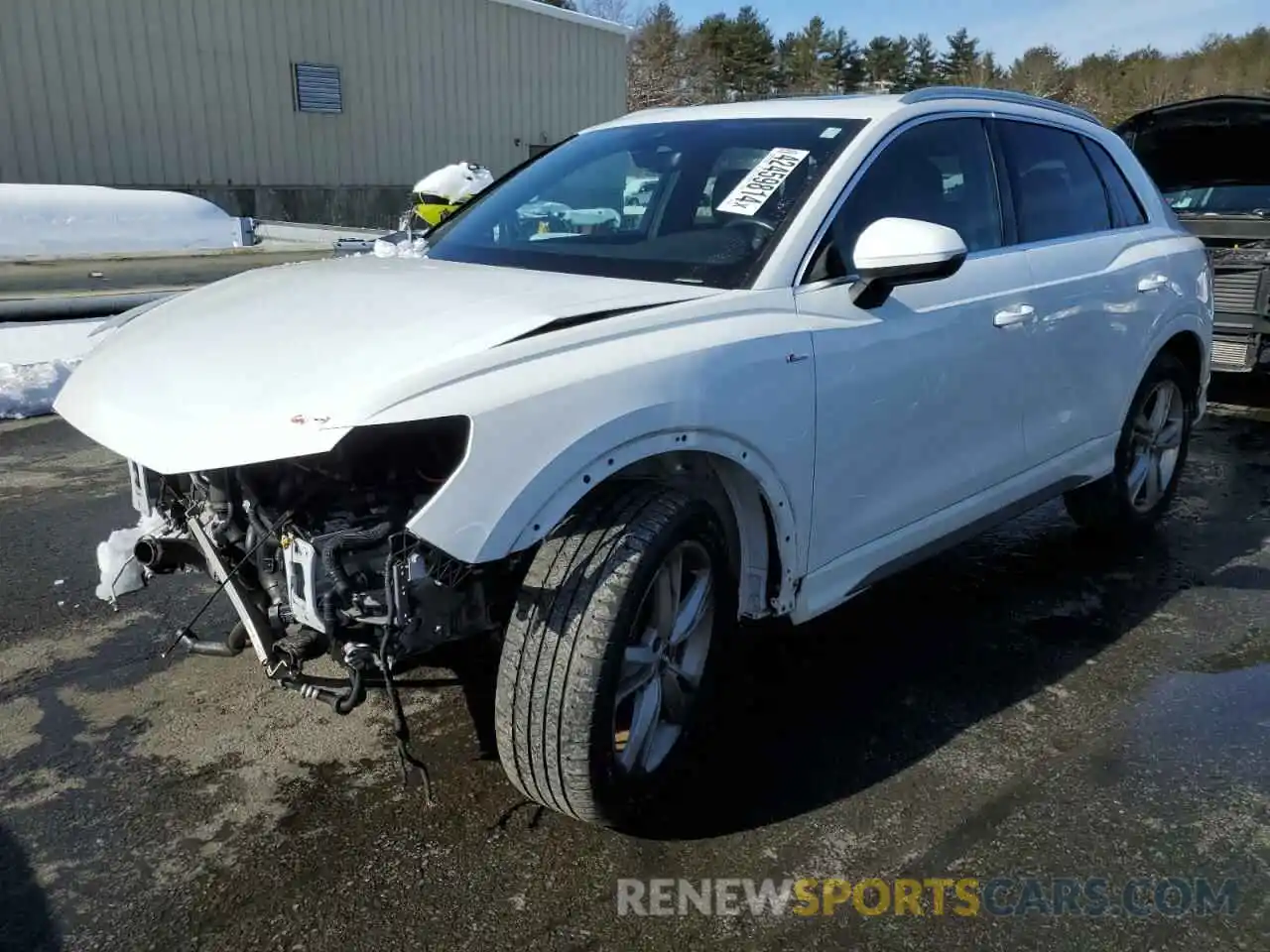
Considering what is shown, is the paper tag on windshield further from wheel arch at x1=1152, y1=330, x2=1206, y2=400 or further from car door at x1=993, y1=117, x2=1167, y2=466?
wheel arch at x1=1152, y1=330, x2=1206, y2=400

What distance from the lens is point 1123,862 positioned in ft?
8.72

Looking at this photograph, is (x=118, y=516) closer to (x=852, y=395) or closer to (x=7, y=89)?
(x=852, y=395)

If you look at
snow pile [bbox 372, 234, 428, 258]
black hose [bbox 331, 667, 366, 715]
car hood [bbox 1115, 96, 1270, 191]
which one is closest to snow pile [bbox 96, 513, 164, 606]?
black hose [bbox 331, 667, 366, 715]

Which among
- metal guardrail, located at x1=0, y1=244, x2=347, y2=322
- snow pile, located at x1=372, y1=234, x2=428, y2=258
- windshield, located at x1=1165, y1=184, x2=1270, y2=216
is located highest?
windshield, located at x1=1165, y1=184, x2=1270, y2=216

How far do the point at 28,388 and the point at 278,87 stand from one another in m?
14.2

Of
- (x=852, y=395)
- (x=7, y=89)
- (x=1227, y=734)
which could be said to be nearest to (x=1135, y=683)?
(x=1227, y=734)

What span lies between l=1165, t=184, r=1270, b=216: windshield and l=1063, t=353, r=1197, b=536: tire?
358 centimetres

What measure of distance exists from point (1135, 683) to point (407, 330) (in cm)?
269

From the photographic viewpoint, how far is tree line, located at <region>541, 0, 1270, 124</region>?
3538 cm

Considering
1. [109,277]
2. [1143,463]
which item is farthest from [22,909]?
[109,277]

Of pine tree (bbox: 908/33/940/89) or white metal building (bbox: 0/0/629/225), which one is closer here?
white metal building (bbox: 0/0/629/225)

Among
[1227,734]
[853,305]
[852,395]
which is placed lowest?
[1227,734]

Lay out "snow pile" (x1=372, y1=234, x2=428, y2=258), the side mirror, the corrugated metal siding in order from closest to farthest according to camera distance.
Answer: the side mirror, "snow pile" (x1=372, y1=234, x2=428, y2=258), the corrugated metal siding

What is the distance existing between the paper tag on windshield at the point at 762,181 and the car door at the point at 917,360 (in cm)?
20
